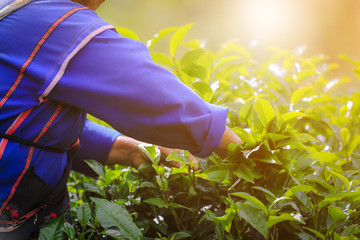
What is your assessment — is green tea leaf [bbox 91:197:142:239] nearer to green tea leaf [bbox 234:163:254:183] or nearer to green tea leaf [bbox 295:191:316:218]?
green tea leaf [bbox 234:163:254:183]

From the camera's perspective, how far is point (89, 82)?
3.41ft

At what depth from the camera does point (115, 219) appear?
1060 millimetres

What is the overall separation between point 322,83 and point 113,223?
145cm

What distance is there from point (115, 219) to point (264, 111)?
0.52 metres

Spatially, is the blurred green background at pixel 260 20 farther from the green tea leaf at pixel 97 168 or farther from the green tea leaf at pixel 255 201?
the green tea leaf at pixel 255 201

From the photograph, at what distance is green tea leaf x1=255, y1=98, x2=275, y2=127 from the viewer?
1197 millimetres

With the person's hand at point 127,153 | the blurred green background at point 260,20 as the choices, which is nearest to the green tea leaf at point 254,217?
the person's hand at point 127,153

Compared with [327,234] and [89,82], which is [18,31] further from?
[327,234]

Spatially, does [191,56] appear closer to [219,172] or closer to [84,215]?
[219,172]

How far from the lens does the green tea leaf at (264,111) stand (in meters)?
1.20

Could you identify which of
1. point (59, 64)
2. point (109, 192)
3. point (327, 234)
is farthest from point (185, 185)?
point (59, 64)

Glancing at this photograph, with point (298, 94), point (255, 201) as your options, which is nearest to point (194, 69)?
point (298, 94)

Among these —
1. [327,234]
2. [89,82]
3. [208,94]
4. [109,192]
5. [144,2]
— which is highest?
[89,82]

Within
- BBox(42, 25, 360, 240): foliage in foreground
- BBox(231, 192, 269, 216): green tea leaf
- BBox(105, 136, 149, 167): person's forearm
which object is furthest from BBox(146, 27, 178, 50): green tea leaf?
BBox(231, 192, 269, 216): green tea leaf
